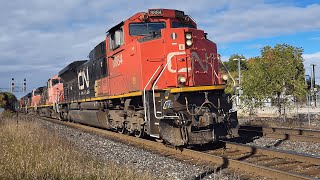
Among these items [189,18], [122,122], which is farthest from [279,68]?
[122,122]

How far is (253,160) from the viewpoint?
7469 millimetres

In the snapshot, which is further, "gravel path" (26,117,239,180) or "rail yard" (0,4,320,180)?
"rail yard" (0,4,320,180)

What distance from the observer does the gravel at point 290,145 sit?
863cm

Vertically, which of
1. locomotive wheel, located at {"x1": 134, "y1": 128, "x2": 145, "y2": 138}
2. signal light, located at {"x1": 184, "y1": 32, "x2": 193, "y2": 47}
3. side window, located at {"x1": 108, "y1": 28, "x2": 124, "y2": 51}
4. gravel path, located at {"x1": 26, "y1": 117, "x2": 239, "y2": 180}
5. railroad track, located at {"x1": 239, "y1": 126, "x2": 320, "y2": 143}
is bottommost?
gravel path, located at {"x1": 26, "y1": 117, "x2": 239, "y2": 180}

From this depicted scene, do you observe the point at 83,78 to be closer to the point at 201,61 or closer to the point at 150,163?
the point at 201,61

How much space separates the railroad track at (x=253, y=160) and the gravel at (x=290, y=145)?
1196 mm

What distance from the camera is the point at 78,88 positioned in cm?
1827

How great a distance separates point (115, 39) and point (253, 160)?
5886 mm

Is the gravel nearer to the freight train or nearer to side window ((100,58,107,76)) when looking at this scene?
the freight train

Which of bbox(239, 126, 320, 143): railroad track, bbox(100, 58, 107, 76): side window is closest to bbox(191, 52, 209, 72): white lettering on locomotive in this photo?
bbox(239, 126, 320, 143): railroad track

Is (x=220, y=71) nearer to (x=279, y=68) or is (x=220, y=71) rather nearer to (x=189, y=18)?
(x=189, y=18)

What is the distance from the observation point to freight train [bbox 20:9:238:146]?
863cm

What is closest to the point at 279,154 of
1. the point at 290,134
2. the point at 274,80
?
the point at 290,134

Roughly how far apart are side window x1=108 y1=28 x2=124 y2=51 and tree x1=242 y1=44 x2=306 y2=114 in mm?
7412
